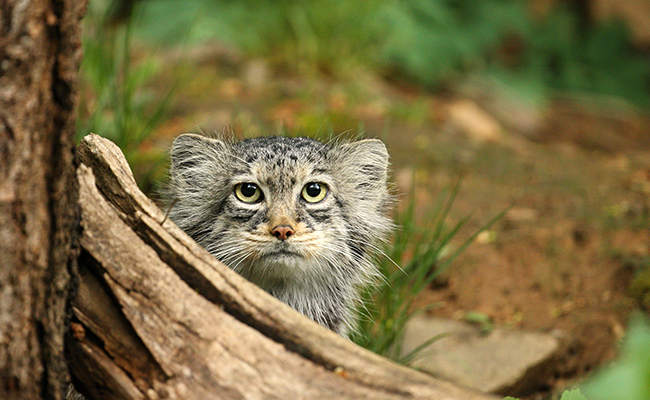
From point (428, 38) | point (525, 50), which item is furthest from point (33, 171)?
point (525, 50)

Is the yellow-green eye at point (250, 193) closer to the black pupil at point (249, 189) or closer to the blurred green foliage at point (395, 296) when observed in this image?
the black pupil at point (249, 189)

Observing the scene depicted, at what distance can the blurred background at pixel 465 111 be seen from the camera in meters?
5.19

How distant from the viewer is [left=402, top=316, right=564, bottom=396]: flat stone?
4539 mm

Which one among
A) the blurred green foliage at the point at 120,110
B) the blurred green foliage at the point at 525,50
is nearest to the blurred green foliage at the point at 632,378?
the blurred green foliage at the point at 120,110

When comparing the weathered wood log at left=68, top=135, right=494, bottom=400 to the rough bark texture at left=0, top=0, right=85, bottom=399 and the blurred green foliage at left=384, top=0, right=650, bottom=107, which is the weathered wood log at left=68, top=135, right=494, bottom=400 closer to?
the rough bark texture at left=0, top=0, right=85, bottom=399

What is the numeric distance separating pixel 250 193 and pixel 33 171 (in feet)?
5.08

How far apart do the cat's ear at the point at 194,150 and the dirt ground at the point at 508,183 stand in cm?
71

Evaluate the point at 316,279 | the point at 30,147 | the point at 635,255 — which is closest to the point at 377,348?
the point at 316,279

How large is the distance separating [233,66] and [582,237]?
5.50 m

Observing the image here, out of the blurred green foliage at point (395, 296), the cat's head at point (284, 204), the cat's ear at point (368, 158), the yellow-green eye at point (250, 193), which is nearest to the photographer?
the cat's head at point (284, 204)

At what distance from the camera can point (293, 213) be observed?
3584 millimetres

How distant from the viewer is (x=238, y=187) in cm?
376

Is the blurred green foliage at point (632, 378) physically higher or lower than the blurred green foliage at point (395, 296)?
higher

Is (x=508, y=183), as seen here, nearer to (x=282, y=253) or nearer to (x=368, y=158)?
(x=368, y=158)
